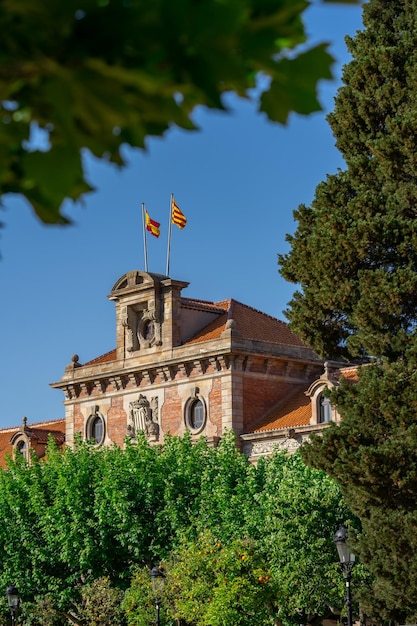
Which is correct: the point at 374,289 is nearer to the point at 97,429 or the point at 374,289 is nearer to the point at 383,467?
the point at 383,467

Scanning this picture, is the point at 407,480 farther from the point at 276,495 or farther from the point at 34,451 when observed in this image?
→ the point at 34,451

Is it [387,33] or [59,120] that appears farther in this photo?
[387,33]

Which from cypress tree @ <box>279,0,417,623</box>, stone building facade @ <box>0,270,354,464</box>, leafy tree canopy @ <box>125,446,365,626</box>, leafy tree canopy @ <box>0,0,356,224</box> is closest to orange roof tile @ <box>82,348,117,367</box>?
stone building facade @ <box>0,270,354,464</box>

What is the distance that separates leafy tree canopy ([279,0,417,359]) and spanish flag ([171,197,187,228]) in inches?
1063

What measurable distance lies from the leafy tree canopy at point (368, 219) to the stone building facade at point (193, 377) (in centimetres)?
1992

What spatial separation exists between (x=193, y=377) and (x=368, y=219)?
25.6 m

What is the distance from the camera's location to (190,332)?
49.9 metres

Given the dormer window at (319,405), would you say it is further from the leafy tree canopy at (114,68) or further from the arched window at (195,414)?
the leafy tree canopy at (114,68)

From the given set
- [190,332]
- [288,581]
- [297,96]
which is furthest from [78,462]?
[297,96]

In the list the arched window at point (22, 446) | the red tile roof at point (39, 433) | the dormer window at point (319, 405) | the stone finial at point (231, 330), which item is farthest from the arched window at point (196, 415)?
the arched window at point (22, 446)

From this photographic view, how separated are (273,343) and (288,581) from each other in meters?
14.5

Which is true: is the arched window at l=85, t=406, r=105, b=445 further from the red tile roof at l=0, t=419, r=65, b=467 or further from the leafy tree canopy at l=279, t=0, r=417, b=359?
the leafy tree canopy at l=279, t=0, r=417, b=359

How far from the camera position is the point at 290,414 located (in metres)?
46.3

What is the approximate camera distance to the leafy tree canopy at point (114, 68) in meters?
2.47
